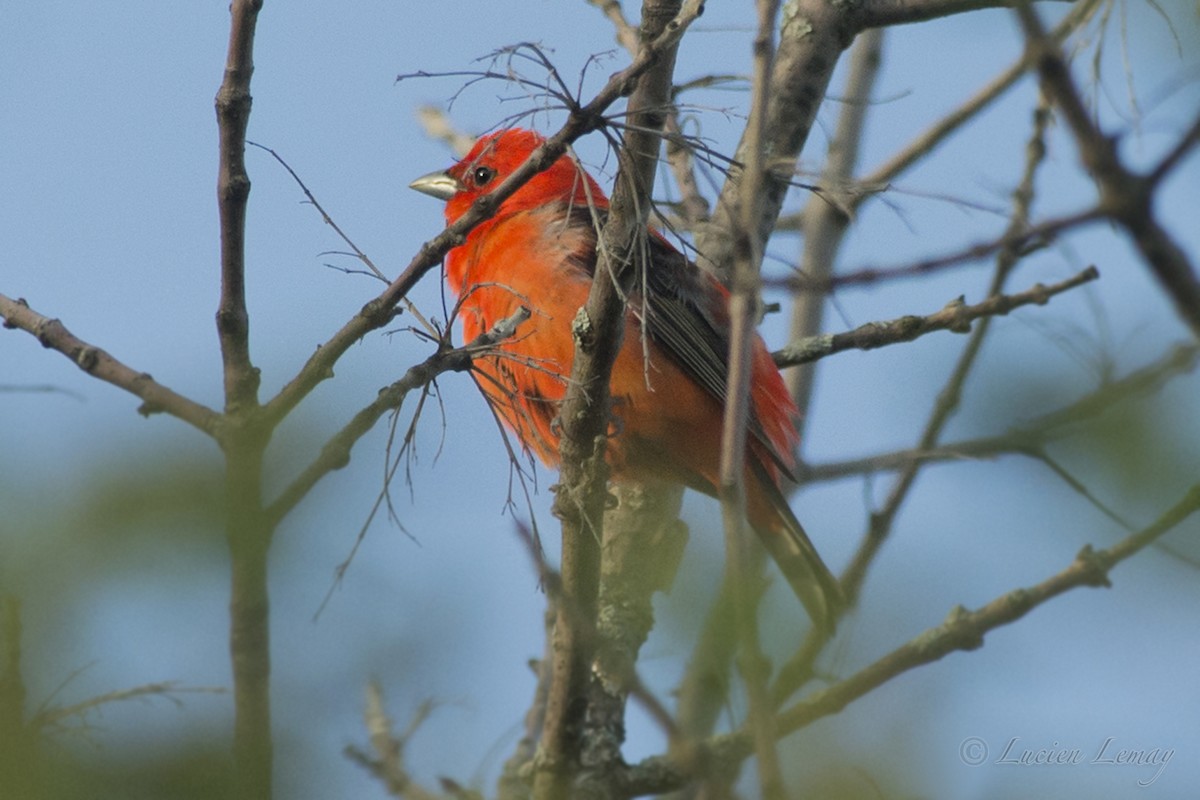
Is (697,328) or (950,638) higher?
(697,328)

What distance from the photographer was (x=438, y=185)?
22.1 ft

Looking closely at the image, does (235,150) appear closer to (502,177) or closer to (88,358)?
(88,358)

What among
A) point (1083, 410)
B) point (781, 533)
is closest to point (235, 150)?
point (1083, 410)

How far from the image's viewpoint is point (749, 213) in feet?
6.89

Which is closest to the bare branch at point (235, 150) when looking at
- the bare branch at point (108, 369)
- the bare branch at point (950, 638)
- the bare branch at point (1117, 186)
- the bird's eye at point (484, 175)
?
the bare branch at point (108, 369)

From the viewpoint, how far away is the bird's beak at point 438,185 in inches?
263

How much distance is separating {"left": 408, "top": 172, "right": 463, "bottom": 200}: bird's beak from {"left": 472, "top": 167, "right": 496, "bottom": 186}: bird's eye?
0.21 meters

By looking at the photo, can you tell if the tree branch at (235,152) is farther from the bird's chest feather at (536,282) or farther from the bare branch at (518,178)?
the bird's chest feather at (536,282)

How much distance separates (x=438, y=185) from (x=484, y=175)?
0.43 meters

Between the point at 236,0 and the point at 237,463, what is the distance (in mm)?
1179

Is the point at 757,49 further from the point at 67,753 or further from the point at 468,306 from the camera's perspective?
A: the point at 468,306

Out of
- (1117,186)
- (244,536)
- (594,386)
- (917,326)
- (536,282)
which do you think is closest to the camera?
(1117,186)

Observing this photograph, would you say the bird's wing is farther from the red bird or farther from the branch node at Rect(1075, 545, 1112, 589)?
the branch node at Rect(1075, 545, 1112, 589)

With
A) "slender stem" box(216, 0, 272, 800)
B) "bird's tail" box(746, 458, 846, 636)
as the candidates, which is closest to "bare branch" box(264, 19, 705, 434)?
"slender stem" box(216, 0, 272, 800)
